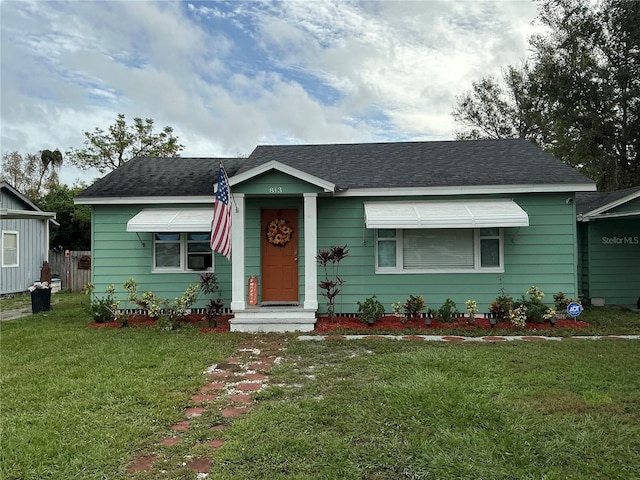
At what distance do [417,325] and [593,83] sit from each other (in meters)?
16.6

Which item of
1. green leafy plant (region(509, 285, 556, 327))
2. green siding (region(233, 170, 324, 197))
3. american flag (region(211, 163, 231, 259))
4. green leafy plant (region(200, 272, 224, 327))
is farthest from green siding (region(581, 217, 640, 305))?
green leafy plant (region(200, 272, 224, 327))

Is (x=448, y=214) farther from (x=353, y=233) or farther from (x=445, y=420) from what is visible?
(x=445, y=420)

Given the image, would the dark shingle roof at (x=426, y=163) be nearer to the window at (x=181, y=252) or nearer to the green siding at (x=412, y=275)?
the green siding at (x=412, y=275)

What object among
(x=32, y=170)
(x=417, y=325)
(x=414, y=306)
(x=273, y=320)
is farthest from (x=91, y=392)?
(x=32, y=170)

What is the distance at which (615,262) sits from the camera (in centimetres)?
1065

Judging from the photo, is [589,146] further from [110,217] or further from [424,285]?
[110,217]

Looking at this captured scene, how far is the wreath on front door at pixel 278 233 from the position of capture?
9.22 metres

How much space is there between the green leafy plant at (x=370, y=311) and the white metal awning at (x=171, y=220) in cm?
359

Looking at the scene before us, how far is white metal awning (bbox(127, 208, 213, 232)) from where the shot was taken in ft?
28.7

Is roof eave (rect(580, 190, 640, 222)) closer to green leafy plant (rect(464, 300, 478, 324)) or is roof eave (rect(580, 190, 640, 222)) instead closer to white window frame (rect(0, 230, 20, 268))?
green leafy plant (rect(464, 300, 478, 324))

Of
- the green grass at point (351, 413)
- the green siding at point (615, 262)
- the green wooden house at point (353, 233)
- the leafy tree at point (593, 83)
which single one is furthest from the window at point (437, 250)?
the leafy tree at point (593, 83)

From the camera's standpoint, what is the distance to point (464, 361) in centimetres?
550

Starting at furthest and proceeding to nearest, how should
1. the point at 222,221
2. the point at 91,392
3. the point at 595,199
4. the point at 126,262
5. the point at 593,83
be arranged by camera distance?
1. the point at 593,83
2. the point at 595,199
3. the point at 126,262
4. the point at 222,221
5. the point at 91,392

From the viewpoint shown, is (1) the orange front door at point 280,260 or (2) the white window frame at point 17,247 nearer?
(1) the orange front door at point 280,260
